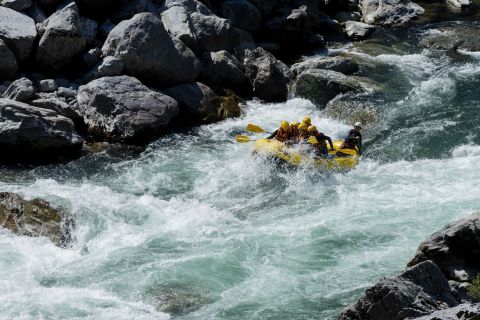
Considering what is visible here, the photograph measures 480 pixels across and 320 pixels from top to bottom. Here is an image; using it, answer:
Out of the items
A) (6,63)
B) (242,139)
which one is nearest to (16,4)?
(6,63)

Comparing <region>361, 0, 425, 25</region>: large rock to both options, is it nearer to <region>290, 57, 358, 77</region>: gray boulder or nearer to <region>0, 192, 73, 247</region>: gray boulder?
<region>290, 57, 358, 77</region>: gray boulder

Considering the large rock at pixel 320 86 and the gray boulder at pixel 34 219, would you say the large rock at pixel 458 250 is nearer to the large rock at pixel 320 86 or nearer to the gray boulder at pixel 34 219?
the gray boulder at pixel 34 219

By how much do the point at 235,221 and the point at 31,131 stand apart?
4.88 meters

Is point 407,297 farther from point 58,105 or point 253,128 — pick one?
point 58,105

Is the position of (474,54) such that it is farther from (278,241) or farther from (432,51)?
(278,241)

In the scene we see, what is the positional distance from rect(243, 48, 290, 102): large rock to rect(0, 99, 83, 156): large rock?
572 centimetres

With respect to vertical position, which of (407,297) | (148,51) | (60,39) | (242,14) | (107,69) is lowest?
(107,69)

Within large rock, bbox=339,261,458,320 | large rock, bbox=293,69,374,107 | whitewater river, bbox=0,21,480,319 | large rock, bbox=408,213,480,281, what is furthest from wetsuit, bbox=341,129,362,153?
large rock, bbox=339,261,458,320

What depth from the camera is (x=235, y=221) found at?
470 inches

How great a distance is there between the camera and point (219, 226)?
11.7m

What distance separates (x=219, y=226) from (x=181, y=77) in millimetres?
6251

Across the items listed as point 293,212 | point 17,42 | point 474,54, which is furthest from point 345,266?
point 474,54

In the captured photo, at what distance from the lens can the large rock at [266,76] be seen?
1803 centimetres

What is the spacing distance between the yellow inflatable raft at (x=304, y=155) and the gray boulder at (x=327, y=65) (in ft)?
17.6
